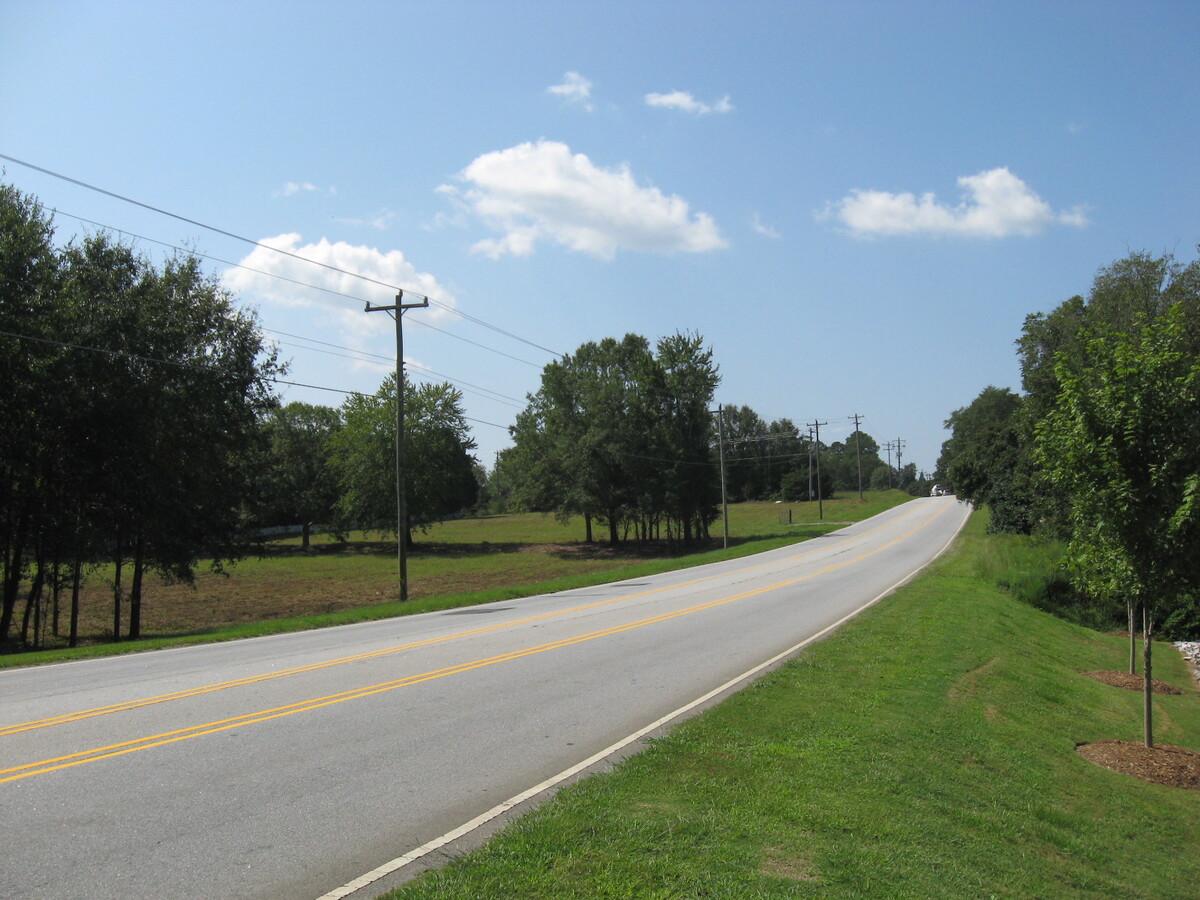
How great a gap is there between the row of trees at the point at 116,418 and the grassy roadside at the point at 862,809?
57.5 ft

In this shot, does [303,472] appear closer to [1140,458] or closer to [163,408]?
[163,408]

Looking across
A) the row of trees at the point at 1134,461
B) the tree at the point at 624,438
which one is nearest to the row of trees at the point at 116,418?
the row of trees at the point at 1134,461

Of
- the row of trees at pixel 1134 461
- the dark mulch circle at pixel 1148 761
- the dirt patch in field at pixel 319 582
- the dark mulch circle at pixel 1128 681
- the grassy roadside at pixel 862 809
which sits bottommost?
the dirt patch in field at pixel 319 582

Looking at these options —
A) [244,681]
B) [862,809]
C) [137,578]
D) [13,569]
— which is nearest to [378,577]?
[137,578]

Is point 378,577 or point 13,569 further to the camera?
point 378,577

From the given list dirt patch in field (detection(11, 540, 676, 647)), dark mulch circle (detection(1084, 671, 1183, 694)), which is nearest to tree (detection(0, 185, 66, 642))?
A: dirt patch in field (detection(11, 540, 676, 647))

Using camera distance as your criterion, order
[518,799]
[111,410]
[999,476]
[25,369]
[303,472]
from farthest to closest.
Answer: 1. [303,472]
2. [999,476]
3. [111,410]
4. [25,369]
5. [518,799]

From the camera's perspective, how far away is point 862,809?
627 cm

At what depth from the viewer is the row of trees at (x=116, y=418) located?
21.5 m

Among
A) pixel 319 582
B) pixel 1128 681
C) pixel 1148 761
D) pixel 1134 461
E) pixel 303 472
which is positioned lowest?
pixel 319 582

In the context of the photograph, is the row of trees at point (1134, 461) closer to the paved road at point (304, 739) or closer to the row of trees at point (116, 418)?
the paved road at point (304, 739)

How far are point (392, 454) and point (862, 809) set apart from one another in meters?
66.6

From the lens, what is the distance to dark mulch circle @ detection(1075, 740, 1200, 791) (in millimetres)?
10346

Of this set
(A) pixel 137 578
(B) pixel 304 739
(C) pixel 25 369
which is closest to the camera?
(B) pixel 304 739
